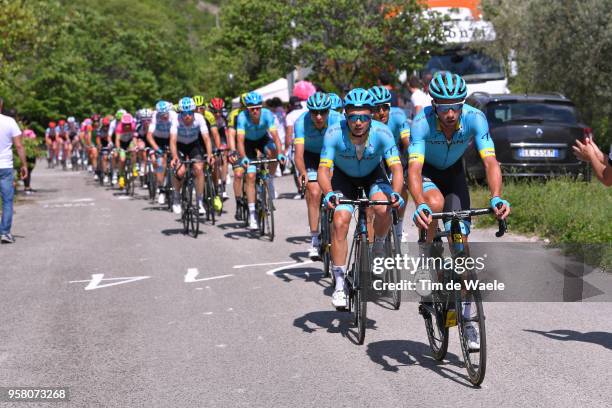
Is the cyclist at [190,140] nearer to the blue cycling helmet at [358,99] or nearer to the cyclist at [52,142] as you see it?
the blue cycling helmet at [358,99]

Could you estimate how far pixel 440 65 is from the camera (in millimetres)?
27609

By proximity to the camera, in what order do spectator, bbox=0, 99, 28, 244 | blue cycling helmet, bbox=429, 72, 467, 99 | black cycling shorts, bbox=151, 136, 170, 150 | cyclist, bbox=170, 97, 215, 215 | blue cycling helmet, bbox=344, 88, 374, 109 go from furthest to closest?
black cycling shorts, bbox=151, 136, 170, 150
cyclist, bbox=170, 97, 215, 215
spectator, bbox=0, 99, 28, 244
blue cycling helmet, bbox=344, 88, 374, 109
blue cycling helmet, bbox=429, 72, 467, 99

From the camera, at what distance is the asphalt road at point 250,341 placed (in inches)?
245

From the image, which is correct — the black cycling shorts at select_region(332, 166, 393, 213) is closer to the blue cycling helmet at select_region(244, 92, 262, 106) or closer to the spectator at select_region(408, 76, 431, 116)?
the blue cycling helmet at select_region(244, 92, 262, 106)

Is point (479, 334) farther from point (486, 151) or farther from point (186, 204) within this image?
point (186, 204)

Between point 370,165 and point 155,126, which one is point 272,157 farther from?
point 370,165

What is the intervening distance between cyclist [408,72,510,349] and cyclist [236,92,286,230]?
Answer: 704 centimetres

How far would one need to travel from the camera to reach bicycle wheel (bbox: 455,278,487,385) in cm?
606

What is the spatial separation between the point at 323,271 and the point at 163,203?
1041cm

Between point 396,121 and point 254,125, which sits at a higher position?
point 396,121

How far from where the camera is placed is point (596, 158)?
6664 mm

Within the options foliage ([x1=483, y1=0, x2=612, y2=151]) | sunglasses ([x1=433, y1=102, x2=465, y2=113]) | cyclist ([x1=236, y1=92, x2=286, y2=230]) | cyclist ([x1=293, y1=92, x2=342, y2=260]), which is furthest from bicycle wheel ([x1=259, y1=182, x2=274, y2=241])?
foliage ([x1=483, y1=0, x2=612, y2=151])

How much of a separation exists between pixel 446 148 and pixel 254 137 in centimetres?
788

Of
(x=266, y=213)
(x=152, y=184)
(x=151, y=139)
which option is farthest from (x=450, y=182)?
(x=152, y=184)
